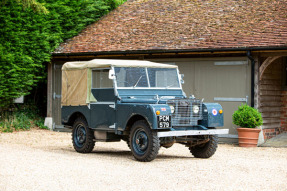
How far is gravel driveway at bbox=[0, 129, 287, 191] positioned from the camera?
7730 mm

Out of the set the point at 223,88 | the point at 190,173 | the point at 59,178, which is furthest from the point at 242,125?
the point at 59,178

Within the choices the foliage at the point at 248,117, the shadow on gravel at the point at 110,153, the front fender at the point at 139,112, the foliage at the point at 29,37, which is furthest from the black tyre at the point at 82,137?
the foliage at the point at 29,37

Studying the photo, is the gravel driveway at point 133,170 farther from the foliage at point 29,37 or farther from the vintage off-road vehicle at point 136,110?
the foliage at point 29,37

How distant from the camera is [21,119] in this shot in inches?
706

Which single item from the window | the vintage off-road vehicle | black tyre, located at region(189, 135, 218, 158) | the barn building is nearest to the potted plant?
Result: the barn building

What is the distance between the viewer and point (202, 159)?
10.9 m

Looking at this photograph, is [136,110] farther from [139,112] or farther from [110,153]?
[110,153]

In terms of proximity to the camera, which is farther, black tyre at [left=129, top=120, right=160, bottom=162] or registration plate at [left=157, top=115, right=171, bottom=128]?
black tyre at [left=129, top=120, right=160, bottom=162]

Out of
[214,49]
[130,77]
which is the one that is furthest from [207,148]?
[214,49]

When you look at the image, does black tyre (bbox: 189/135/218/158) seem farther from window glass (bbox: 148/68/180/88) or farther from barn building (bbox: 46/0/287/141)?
barn building (bbox: 46/0/287/141)

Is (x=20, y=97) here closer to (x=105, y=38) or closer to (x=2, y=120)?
(x=2, y=120)

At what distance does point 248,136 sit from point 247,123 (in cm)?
36

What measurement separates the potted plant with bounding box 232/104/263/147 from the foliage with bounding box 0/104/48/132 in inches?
289

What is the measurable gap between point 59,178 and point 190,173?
2.19 m
